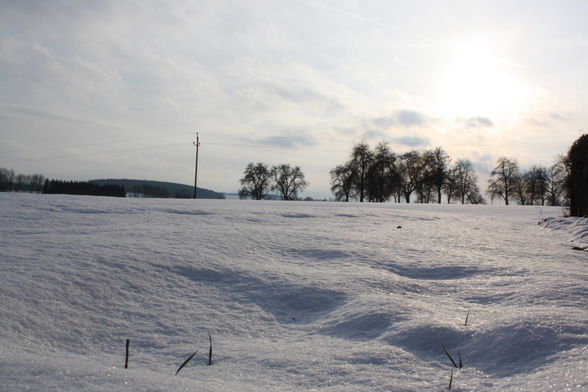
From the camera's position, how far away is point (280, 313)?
9.05 feet

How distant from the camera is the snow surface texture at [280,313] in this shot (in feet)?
5.77

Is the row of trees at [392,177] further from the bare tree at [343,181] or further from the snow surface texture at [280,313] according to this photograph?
the snow surface texture at [280,313]

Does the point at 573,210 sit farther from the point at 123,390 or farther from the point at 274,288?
the point at 123,390

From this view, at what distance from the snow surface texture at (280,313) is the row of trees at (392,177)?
137 feet

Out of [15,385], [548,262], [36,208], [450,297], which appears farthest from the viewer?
[36,208]

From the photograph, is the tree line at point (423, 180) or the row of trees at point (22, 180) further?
the row of trees at point (22, 180)

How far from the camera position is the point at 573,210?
36.1 feet

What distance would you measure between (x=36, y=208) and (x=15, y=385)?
610cm

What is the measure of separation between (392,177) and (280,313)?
45.0m

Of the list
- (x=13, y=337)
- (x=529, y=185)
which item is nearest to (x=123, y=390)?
(x=13, y=337)

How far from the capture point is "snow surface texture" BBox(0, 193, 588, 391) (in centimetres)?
176

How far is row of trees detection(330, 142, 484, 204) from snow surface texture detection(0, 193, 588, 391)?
41620 mm

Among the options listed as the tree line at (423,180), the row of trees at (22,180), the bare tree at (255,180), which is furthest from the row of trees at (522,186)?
the row of trees at (22,180)

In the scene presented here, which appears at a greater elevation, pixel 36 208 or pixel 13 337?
pixel 36 208
